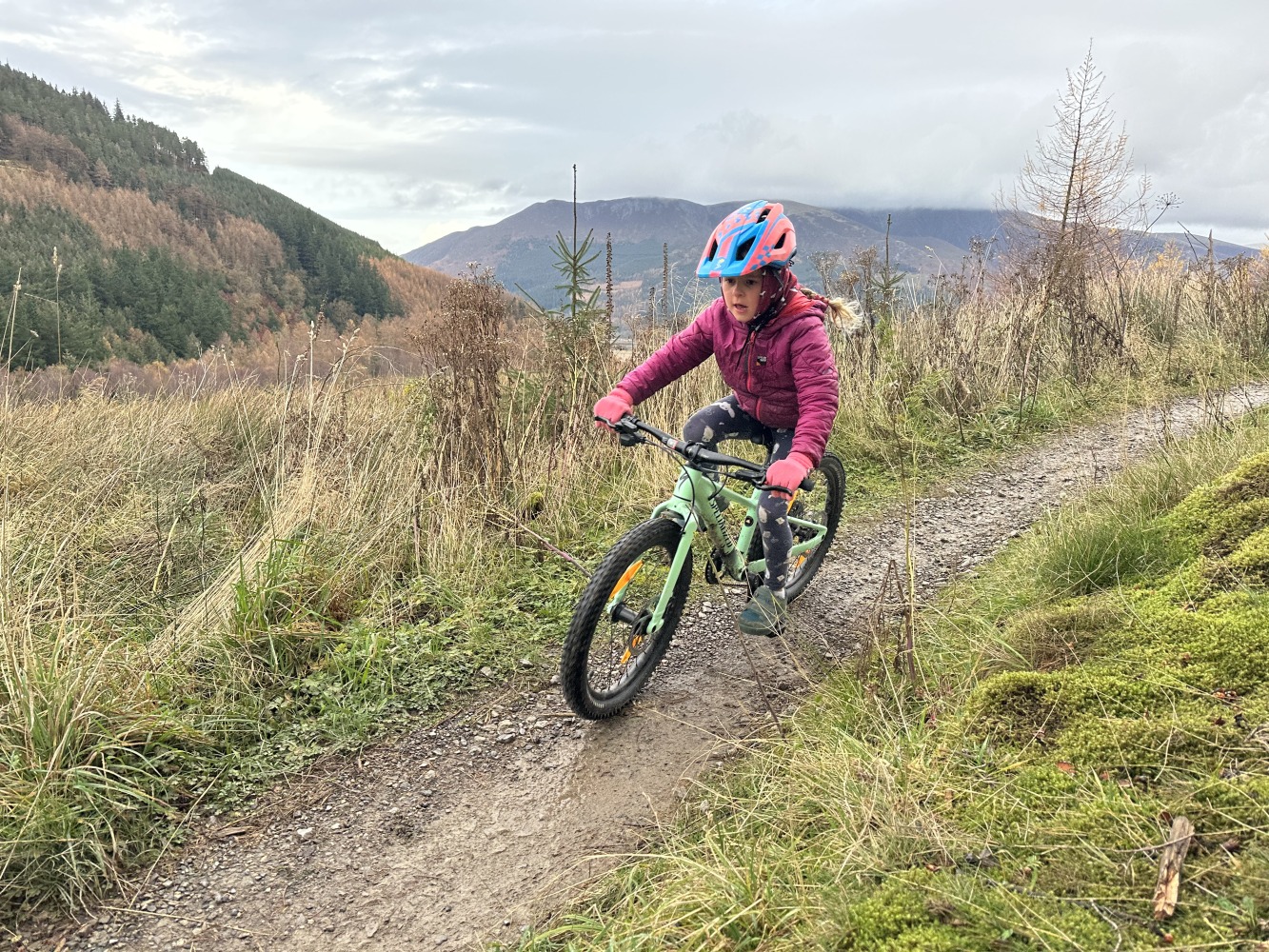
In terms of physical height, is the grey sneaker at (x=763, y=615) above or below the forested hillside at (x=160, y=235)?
below

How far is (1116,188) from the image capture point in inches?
506

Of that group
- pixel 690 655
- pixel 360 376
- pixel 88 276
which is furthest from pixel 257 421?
pixel 88 276

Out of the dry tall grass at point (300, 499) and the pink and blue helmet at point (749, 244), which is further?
the pink and blue helmet at point (749, 244)

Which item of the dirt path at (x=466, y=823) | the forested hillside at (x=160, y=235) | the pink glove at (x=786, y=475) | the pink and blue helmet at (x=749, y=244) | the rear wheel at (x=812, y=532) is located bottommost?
the dirt path at (x=466, y=823)

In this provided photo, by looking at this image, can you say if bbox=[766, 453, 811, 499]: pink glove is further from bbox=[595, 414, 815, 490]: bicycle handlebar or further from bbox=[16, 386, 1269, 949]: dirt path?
bbox=[16, 386, 1269, 949]: dirt path

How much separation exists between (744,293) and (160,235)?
11532 cm

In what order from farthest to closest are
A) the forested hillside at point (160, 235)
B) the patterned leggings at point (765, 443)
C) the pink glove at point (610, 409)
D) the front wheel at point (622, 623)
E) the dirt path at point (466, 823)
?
1. the forested hillside at point (160, 235)
2. the patterned leggings at point (765, 443)
3. the pink glove at point (610, 409)
4. the front wheel at point (622, 623)
5. the dirt path at point (466, 823)

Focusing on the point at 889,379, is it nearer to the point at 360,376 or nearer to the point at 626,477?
the point at 626,477

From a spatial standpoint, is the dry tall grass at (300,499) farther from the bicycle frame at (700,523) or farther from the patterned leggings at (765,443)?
the patterned leggings at (765,443)

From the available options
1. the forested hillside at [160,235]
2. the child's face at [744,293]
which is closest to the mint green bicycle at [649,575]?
the child's face at [744,293]

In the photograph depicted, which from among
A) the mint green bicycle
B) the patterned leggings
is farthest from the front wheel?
the patterned leggings

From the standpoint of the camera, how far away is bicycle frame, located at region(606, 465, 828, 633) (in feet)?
11.0

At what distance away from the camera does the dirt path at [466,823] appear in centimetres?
241

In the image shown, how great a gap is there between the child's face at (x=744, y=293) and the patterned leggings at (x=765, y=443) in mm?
683
